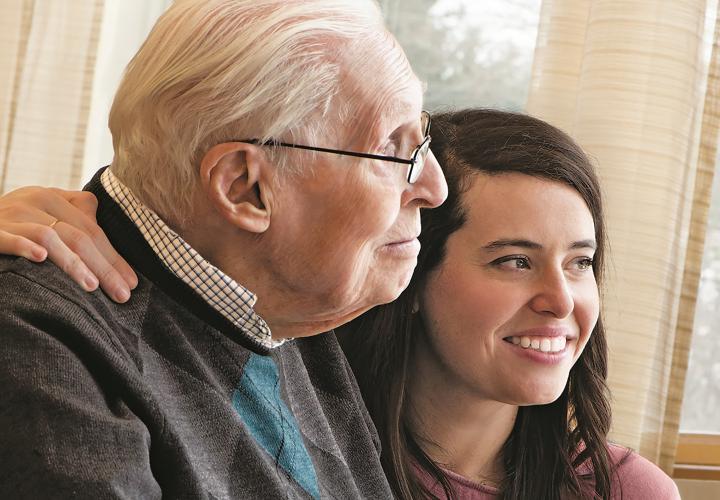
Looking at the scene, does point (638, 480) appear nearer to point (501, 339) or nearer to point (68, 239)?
point (501, 339)

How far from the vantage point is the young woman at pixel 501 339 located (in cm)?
165

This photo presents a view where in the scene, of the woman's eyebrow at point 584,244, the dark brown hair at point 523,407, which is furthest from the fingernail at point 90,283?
the woman's eyebrow at point 584,244

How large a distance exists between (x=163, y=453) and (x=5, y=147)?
4.55ft

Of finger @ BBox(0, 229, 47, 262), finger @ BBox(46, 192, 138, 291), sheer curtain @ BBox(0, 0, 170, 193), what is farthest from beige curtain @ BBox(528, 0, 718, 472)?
finger @ BBox(0, 229, 47, 262)

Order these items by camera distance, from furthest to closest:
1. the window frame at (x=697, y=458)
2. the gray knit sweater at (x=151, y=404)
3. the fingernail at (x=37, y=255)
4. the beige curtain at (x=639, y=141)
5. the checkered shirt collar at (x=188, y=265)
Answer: the window frame at (x=697, y=458) → the beige curtain at (x=639, y=141) → the checkered shirt collar at (x=188, y=265) → the fingernail at (x=37, y=255) → the gray knit sweater at (x=151, y=404)

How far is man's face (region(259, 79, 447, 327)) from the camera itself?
4.12ft

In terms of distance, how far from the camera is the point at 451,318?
169 cm

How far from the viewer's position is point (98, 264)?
1.16 metres

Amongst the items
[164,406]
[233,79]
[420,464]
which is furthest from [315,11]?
[420,464]

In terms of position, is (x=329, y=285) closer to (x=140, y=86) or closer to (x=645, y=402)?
(x=140, y=86)

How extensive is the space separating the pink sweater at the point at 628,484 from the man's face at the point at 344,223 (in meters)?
0.55

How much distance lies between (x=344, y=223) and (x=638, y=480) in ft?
2.95

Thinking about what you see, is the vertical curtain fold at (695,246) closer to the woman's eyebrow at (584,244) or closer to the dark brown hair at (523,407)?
the dark brown hair at (523,407)

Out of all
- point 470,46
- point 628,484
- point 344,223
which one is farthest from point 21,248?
point 470,46
